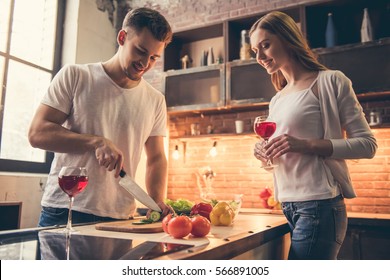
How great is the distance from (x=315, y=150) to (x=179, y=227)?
48cm

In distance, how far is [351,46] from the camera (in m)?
2.78

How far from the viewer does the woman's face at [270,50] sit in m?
1.31

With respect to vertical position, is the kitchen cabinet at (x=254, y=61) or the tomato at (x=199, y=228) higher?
the kitchen cabinet at (x=254, y=61)

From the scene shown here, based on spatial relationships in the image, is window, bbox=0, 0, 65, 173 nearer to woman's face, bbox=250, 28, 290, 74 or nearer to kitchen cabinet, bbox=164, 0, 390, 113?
kitchen cabinet, bbox=164, 0, 390, 113

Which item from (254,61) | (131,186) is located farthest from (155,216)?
(254,61)

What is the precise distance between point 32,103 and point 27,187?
0.80 meters

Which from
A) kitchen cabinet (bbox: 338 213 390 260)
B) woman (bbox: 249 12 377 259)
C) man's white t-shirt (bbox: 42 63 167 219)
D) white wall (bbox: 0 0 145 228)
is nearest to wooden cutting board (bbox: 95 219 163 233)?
man's white t-shirt (bbox: 42 63 167 219)

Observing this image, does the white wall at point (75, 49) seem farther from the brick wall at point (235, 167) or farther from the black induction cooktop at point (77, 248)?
the black induction cooktop at point (77, 248)

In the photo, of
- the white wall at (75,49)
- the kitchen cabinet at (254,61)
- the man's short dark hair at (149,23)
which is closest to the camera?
the man's short dark hair at (149,23)

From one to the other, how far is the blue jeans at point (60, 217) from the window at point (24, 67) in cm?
194

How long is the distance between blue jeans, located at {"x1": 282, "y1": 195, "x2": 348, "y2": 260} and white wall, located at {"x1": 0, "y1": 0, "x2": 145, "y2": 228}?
98.6 inches

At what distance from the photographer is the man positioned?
1.30 metres

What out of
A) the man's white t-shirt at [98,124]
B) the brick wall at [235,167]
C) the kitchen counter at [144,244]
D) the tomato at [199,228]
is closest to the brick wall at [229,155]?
the brick wall at [235,167]

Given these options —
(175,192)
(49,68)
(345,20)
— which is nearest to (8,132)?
(49,68)
